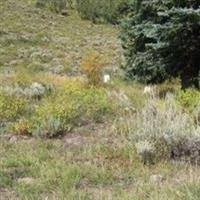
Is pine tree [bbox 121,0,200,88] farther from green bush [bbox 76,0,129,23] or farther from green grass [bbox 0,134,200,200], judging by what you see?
green bush [bbox 76,0,129,23]

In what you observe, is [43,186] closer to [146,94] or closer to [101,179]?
[101,179]

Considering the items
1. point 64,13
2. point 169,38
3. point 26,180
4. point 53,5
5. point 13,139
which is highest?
point 169,38

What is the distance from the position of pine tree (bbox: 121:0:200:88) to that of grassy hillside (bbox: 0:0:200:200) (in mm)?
615

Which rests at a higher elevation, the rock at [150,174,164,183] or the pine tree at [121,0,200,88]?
the pine tree at [121,0,200,88]

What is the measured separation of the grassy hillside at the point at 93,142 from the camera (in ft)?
20.3

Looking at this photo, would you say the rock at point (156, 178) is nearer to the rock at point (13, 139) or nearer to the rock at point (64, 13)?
the rock at point (13, 139)

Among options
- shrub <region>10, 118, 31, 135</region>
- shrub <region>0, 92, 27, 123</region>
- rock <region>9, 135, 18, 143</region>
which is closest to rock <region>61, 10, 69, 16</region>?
shrub <region>0, 92, 27, 123</region>

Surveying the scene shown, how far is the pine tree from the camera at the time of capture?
33.9 feet

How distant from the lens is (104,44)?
4250cm

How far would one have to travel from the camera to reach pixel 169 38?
10719 mm

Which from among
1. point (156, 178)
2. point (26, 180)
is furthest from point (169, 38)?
point (26, 180)

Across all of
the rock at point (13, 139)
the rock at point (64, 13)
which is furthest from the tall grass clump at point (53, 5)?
the rock at point (13, 139)

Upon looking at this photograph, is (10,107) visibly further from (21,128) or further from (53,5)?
(53,5)

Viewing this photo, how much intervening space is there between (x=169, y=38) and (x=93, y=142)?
3425 mm
